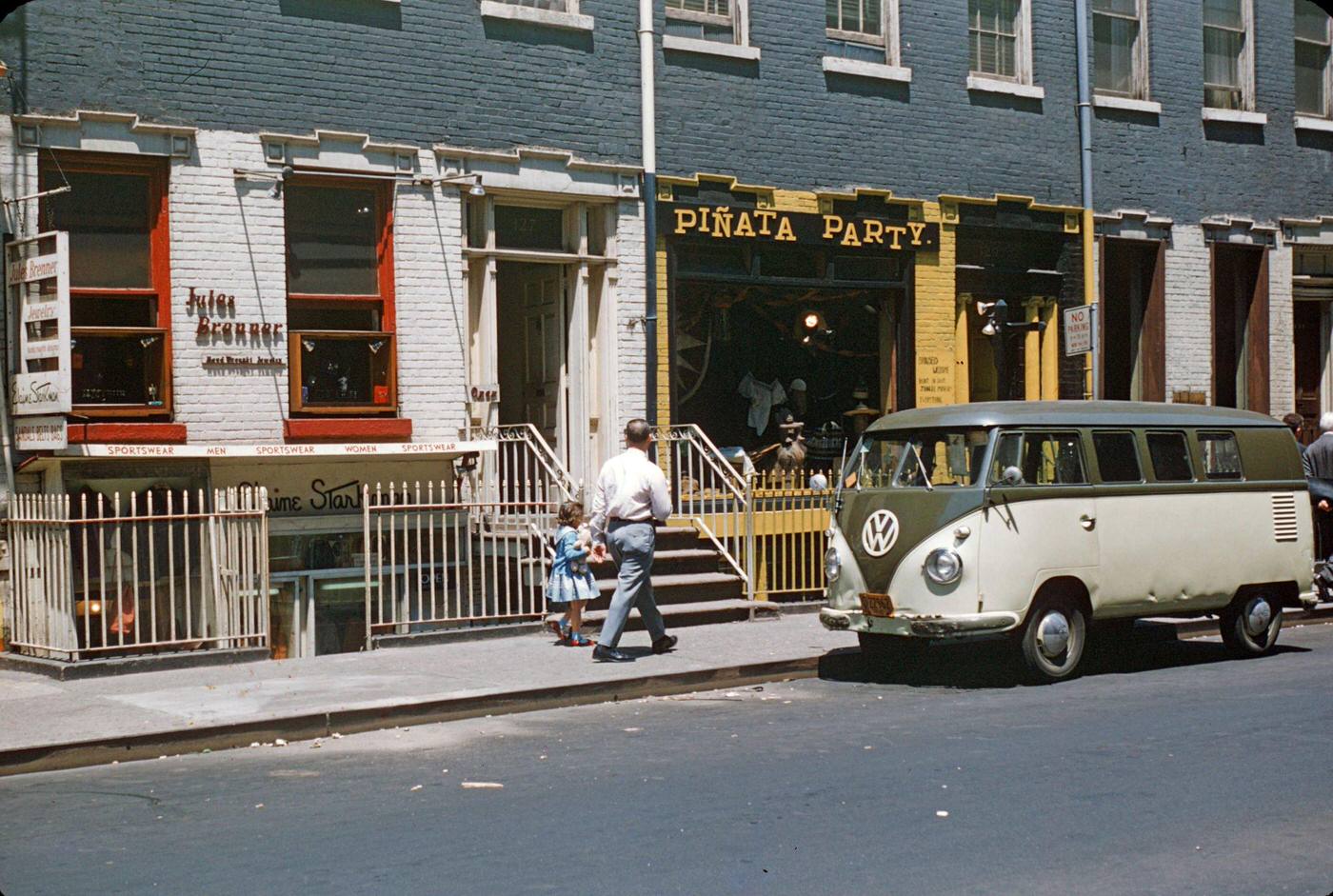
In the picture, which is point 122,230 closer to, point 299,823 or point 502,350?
point 502,350

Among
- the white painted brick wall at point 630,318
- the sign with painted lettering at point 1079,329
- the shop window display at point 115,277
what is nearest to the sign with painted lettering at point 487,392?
the white painted brick wall at point 630,318

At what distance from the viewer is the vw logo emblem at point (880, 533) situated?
11.6 metres

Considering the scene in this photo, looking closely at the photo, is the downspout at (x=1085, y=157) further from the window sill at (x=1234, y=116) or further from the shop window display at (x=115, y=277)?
the shop window display at (x=115, y=277)

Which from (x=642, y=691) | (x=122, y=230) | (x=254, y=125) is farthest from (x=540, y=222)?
(x=642, y=691)

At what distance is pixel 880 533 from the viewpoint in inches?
459

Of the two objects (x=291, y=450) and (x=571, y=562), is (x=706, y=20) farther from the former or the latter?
(x=571, y=562)

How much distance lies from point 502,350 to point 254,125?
4001mm

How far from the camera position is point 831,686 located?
38.2 ft

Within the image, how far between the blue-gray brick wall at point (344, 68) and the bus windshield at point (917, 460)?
5392mm

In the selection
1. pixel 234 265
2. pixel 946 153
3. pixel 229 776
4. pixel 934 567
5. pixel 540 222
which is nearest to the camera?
pixel 229 776

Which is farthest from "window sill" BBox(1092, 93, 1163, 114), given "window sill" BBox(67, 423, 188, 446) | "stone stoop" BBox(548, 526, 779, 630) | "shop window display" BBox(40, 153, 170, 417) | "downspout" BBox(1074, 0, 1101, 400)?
"window sill" BBox(67, 423, 188, 446)

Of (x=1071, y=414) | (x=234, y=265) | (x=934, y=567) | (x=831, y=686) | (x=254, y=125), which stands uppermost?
(x=254, y=125)

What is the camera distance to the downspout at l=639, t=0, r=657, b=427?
16.3 m

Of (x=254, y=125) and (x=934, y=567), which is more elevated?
(x=254, y=125)
